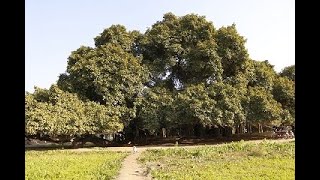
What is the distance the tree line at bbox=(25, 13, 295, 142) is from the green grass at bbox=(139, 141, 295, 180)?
915 cm

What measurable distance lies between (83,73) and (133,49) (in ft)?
22.5

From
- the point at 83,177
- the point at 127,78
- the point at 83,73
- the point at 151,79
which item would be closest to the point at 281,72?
the point at 151,79

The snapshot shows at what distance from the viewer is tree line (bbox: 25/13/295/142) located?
31.2 m

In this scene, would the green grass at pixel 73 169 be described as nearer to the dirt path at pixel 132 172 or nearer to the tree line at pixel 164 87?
the dirt path at pixel 132 172

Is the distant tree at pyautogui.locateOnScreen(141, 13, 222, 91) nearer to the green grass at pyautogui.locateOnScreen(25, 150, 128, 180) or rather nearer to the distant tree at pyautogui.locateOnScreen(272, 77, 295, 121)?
the distant tree at pyautogui.locateOnScreen(272, 77, 295, 121)

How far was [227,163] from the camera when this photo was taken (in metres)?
17.8

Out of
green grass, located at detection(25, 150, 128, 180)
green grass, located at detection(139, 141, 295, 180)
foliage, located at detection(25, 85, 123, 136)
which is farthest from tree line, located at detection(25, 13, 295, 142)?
green grass, located at detection(25, 150, 128, 180)

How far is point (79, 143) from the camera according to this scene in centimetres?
3394

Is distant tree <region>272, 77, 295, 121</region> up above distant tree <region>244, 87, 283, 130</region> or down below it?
above

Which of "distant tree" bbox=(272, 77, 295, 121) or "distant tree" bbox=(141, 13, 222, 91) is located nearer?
"distant tree" bbox=(141, 13, 222, 91)

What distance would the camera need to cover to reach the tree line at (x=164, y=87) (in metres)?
31.2
